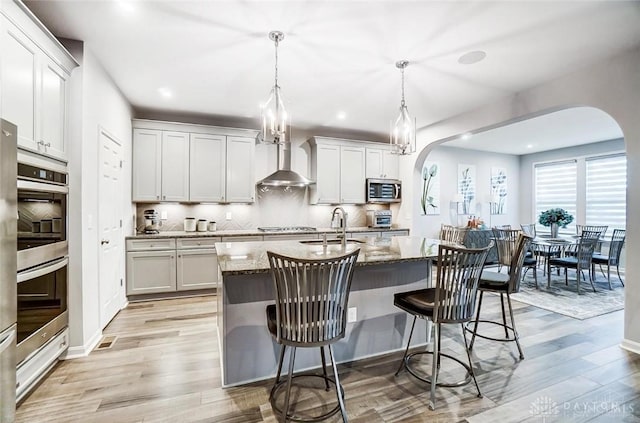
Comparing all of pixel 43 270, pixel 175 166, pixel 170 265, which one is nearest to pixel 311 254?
pixel 43 270

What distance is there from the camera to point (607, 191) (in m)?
6.43

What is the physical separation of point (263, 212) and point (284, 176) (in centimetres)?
83

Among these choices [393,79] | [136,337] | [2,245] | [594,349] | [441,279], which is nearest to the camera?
[2,245]

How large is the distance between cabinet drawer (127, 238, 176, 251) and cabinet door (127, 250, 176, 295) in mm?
55

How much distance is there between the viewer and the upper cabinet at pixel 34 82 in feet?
5.91

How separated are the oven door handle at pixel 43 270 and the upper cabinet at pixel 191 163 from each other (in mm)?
2088

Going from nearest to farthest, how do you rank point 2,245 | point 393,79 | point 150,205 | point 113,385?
point 2,245 → point 113,385 → point 393,79 → point 150,205

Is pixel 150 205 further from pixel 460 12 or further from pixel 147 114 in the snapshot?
pixel 460 12

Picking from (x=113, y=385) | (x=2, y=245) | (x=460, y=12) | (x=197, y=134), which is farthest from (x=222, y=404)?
(x=197, y=134)

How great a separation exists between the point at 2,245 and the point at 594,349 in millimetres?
4432

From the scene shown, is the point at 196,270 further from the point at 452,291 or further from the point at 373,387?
the point at 452,291

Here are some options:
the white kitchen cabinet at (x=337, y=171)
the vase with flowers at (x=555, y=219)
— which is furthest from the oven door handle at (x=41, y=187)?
the vase with flowers at (x=555, y=219)

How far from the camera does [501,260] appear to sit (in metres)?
4.35

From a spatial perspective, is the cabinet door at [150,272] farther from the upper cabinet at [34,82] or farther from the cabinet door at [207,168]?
the upper cabinet at [34,82]
